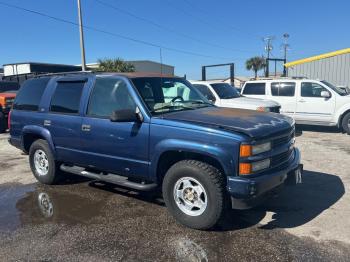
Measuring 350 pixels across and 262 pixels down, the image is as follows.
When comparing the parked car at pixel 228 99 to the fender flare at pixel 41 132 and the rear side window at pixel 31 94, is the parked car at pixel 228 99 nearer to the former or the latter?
the rear side window at pixel 31 94

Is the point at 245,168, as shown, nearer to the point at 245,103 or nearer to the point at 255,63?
the point at 245,103

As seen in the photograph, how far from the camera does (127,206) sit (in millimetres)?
5242

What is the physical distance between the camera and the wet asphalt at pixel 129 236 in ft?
12.3

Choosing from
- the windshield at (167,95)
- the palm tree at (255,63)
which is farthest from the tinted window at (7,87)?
the palm tree at (255,63)

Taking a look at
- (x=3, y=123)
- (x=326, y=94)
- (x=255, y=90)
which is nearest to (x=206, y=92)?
(x=255, y=90)

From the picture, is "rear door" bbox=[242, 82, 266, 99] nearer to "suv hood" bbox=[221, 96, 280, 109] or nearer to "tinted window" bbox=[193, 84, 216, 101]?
"suv hood" bbox=[221, 96, 280, 109]

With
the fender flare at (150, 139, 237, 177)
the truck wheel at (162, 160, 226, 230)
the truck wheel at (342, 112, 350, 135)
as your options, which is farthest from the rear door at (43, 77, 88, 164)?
the truck wheel at (342, 112, 350, 135)

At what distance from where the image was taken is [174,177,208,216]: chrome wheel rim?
4277 millimetres

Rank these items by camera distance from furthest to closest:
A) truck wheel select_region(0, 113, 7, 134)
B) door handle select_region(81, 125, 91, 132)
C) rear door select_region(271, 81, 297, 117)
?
1. truck wheel select_region(0, 113, 7, 134)
2. rear door select_region(271, 81, 297, 117)
3. door handle select_region(81, 125, 91, 132)

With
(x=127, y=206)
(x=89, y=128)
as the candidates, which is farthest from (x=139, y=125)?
(x=127, y=206)

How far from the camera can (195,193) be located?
14.2 ft

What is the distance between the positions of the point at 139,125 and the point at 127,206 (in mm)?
1316

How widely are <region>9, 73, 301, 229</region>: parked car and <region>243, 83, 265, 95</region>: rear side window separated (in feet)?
25.4

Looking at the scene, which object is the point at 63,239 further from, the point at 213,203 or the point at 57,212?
the point at 213,203
